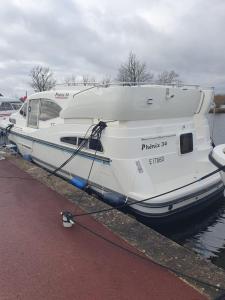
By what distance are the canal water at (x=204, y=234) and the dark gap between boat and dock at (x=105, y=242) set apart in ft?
4.54

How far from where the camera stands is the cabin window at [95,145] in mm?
5836

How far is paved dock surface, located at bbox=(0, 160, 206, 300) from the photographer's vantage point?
9.98 ft

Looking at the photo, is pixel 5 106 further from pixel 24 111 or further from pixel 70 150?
pixel 70 150

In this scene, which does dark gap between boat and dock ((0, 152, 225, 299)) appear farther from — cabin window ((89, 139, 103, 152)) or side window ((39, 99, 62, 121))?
side window ((39, 99, 62, 121))

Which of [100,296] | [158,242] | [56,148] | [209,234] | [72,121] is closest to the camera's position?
[100,296]

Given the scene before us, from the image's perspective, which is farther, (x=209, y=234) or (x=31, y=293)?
(x=209, y=234)

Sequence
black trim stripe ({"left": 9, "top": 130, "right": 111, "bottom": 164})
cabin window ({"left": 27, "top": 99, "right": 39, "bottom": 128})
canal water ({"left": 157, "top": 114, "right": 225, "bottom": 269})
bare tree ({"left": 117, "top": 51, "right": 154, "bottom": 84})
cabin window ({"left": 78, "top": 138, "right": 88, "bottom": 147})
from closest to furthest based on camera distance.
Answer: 1. canal water ({"left": 157, "top": 114, "right": 225, "bottom": 269})
2. black trim stripe ({"left": 9, "top": 130, "right": 111, "bottom": 164})
3. cabin window ({"left": 78, "top": 138, "right": 88, "bottom": 147})
4. cabin window ({"left": 27, "top": 99, "right": 39, "bottom": 128})
5. bare tree ({"left": 117, "top": 51, "right": 154, "bottom": 84})

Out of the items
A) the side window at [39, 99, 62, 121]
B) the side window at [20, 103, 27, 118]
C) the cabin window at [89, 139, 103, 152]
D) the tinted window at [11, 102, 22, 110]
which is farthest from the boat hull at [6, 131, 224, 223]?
the tinted window at [11, 102, 22, 110]

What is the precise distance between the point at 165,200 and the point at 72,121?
8.03 ft

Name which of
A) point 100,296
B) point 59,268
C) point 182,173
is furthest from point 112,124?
point 100,296

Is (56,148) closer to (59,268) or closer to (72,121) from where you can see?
(72,121)

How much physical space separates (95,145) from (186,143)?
1.75m

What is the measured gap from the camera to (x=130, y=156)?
5410mm

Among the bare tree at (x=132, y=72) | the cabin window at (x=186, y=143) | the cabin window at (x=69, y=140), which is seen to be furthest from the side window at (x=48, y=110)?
the bare tree at (x=132, y=72)
